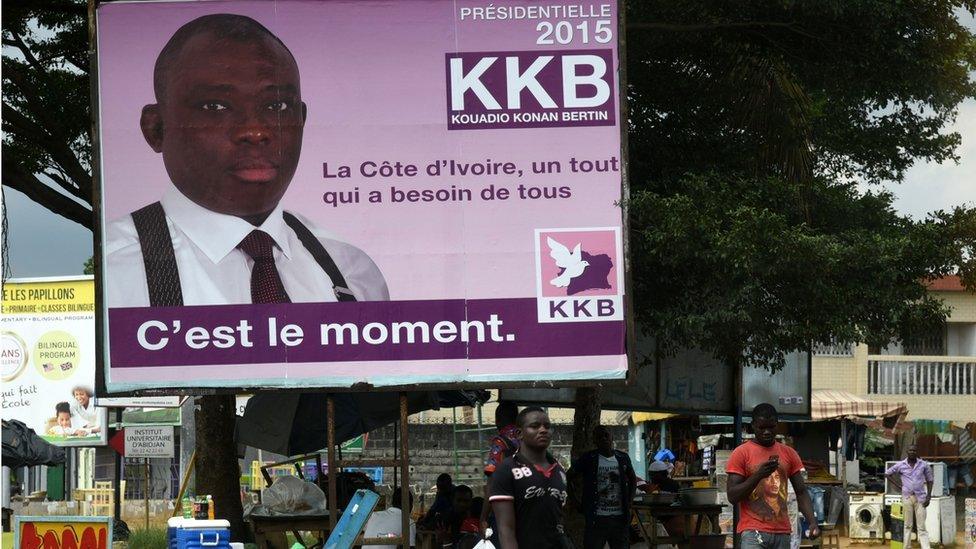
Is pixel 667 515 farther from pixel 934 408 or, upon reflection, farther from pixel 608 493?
pixel 934 408

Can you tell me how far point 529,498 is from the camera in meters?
8.24

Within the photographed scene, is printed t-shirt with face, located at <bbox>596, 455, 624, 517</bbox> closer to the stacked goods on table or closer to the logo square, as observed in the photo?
the logo square

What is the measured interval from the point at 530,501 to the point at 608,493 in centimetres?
441

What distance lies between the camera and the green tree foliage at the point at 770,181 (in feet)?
45.4

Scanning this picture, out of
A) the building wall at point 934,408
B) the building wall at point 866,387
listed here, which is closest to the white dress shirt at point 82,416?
the building wall at point 866,387

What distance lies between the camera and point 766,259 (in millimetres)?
13609

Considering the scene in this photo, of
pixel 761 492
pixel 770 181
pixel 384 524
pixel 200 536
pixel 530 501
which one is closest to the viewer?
pixel 530 501

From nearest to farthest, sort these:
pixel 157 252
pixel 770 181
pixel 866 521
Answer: pixel 157 252 < pixel 770 181 < pixel 866 521

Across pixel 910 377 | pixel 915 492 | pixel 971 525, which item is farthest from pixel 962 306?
pixel 971 525

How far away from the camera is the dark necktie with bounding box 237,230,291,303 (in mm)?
12148

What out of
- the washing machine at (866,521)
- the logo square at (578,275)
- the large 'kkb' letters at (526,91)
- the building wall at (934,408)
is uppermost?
the large 'kkb' letters at (526,91)

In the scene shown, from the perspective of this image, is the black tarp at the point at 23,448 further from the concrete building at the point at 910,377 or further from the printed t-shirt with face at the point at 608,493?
the concrete building at the point at 910,377

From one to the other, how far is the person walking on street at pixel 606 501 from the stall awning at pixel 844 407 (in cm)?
1216

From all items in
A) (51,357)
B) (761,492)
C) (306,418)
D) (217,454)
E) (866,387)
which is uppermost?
(51,357)
